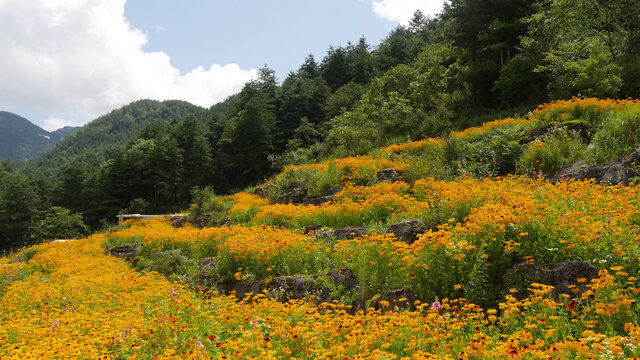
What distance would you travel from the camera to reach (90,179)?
46.4m

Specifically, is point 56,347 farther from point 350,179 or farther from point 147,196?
point 147,196

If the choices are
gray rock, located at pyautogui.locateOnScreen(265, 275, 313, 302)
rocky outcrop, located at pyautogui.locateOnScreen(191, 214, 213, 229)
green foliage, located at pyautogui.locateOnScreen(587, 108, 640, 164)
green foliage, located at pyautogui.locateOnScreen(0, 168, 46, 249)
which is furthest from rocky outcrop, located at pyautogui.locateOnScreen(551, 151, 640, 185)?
green foliage, located at pyautogui.locateOnScreen(0, 168, 46, 249)

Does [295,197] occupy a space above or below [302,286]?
above

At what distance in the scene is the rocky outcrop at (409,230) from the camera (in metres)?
5.28

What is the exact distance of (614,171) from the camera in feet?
19.7

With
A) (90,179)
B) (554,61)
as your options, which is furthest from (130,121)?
(554,61)

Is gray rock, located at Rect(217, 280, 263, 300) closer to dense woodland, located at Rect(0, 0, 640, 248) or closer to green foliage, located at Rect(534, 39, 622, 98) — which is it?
dense woodland, located at Rect(0, 0, 640, 248)

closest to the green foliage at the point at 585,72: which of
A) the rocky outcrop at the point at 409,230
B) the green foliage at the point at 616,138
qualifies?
the green foliage at the point at 616,138

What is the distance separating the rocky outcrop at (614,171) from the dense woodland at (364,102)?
5.81 m

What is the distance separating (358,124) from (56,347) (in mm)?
19502

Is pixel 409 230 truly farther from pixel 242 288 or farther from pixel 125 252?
pixel 125 252

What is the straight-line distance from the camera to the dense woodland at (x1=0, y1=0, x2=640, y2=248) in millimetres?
12586

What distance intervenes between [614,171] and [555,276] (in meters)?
4.06

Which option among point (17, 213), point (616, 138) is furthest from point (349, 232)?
point (17, 213)
